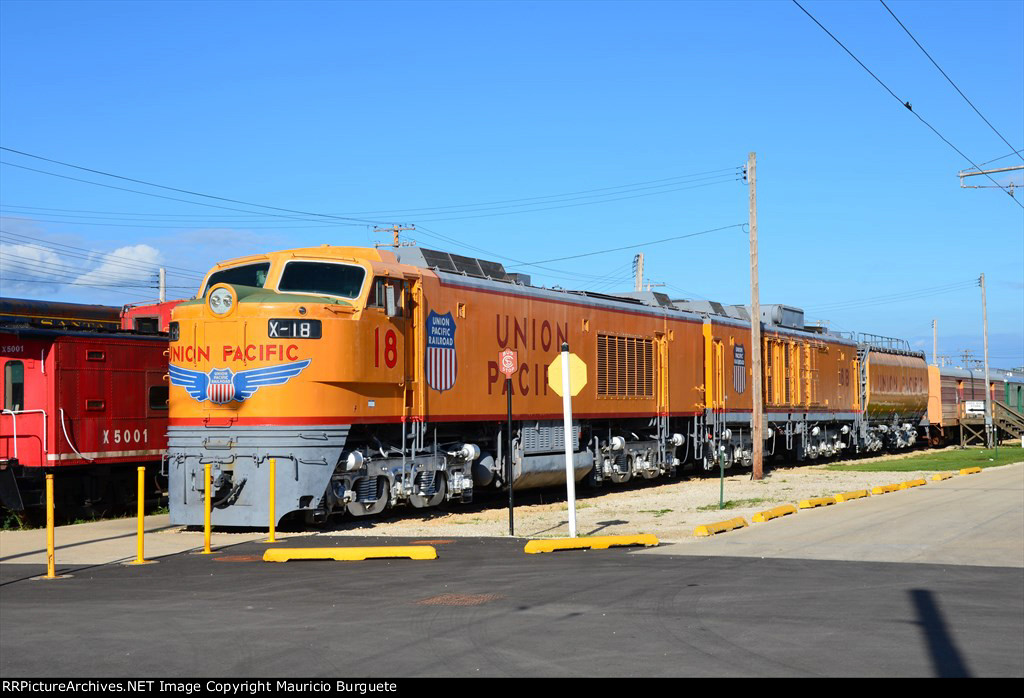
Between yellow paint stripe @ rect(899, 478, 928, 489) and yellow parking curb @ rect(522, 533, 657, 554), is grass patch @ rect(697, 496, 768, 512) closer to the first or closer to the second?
yellow paint stripe @ rect(899, 478, 928, 489)

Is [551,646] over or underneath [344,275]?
underneath

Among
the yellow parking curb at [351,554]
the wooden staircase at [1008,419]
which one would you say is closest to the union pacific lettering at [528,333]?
the yellow parking curb at [351,554]

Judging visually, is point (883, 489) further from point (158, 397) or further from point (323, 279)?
point (158, 397)

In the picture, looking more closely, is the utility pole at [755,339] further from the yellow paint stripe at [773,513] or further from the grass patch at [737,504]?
the yellow paint stripe at [773,513]

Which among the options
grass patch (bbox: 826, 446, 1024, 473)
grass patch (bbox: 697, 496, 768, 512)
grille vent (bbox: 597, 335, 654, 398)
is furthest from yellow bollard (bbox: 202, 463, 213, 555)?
grass patch (bbox: 826, 446, 1024, 473)

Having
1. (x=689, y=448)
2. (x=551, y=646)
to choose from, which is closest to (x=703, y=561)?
(x=551, y=646)

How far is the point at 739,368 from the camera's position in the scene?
3097 centimetres

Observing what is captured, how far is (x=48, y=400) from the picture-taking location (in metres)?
18.6

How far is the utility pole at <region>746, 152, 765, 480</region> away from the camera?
28.5 m

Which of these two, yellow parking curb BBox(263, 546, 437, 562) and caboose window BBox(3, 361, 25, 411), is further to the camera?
caboose window BBox(3, 361, 25, 411)

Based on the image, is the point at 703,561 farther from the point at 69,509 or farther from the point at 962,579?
the point at 69,509

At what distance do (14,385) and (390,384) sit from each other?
652 centimetres

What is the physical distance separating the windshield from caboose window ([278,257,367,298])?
1.62ft
